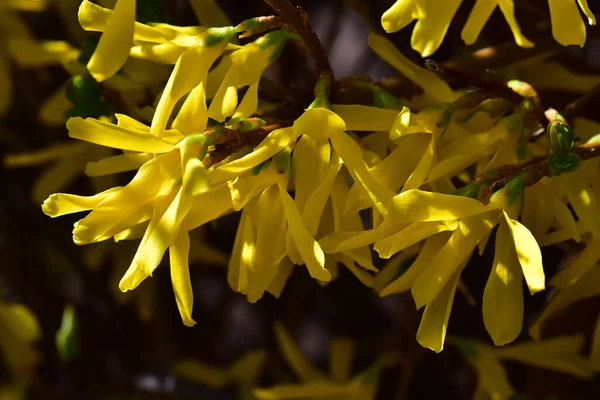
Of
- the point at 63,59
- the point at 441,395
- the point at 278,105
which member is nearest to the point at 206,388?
the point at 441,395

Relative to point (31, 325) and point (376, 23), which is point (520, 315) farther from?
point (31, 325)

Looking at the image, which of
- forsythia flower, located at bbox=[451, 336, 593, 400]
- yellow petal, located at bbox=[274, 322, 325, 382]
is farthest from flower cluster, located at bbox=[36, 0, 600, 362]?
yellow petal, located at bbox=[274, 322, 325, 382]

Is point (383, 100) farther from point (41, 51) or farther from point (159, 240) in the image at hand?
point (41, 51)

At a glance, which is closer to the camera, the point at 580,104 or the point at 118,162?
the point at 118,162

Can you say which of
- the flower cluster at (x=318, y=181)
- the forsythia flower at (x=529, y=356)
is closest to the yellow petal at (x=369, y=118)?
the flower cluster at (x=318, y=181)

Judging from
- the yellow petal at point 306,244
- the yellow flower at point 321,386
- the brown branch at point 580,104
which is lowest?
the yellow flower at point 321,386

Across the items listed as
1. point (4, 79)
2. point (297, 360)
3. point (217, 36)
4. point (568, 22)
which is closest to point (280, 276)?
point (217, 36)

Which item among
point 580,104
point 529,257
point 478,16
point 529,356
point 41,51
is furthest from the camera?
point 41,51

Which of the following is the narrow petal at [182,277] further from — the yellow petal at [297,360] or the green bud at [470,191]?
the yellow petal at [297,360]
